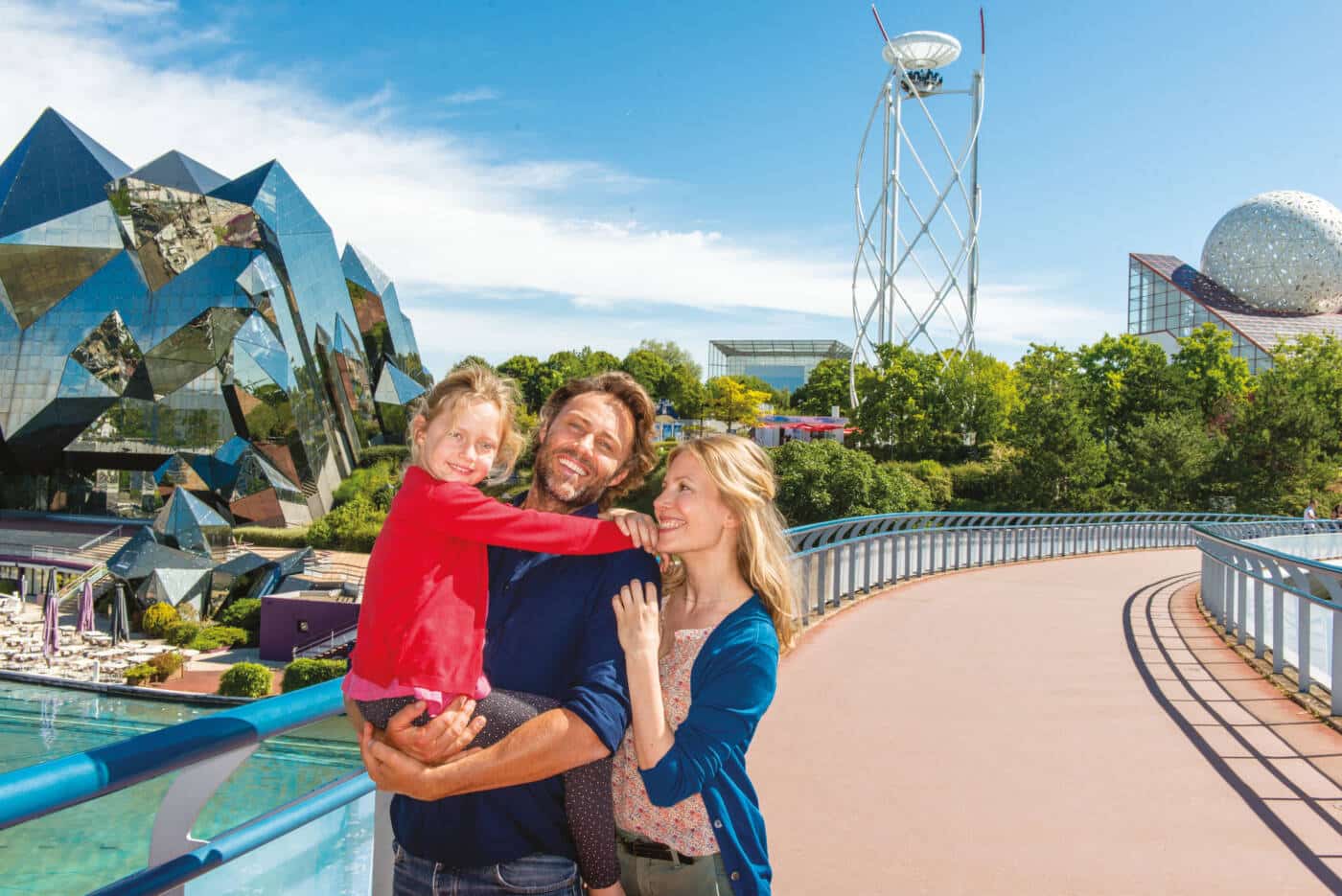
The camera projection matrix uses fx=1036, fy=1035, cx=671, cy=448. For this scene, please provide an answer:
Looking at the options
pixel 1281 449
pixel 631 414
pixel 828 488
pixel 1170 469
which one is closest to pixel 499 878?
pixel 631 414

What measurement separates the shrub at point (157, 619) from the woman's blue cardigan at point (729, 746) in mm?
31666

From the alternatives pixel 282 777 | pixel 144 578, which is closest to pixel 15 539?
pixel 144 578

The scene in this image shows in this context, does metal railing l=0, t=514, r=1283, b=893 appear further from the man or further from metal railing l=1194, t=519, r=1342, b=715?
metal railing l=1194, t=519, r=1342, b=715

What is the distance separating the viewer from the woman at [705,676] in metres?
2.14

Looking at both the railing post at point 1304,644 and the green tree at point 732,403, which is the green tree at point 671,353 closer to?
the green tree at point 732,403

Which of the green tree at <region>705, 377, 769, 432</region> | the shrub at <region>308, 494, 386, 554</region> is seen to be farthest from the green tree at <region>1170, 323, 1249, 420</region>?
the shrub at <region>308, 494, 386, 554</region>

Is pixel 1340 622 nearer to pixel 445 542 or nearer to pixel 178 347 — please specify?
pixel 445 542

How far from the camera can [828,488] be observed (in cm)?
3544

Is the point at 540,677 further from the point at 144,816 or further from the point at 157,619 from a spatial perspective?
the point at 157,619

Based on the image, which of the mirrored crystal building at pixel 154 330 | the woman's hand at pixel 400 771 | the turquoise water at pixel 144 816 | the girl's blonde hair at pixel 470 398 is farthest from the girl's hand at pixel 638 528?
the mirrored crystal building at pixel 154 330

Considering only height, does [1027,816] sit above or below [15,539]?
above

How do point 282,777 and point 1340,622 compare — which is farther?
point 282,777

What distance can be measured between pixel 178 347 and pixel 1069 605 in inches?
1530

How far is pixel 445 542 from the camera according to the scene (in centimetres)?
214
